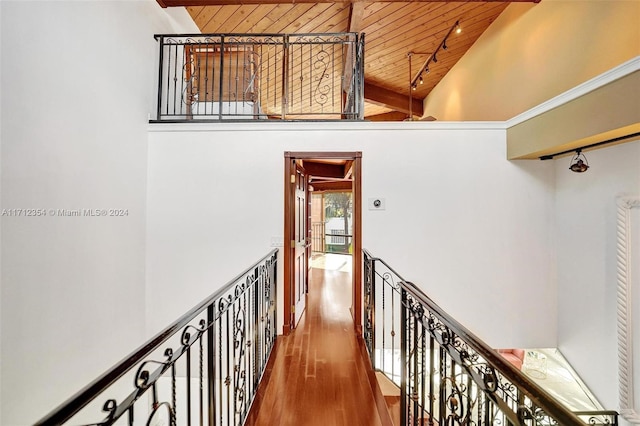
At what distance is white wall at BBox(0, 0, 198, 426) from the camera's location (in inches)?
76.4

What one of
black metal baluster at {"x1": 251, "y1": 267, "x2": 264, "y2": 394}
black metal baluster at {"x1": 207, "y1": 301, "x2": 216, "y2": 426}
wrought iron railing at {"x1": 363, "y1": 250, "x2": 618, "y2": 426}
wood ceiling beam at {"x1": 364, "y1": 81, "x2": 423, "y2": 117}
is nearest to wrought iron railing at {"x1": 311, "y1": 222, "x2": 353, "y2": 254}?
wood ceiling beam at {"x1": 364, "y1": 81, "x2": 423, "y2": 117}

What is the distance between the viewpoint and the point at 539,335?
3400 mm

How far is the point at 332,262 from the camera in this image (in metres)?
8.48

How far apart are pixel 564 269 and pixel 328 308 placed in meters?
3.03

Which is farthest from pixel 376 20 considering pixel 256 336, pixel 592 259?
pixel 256 336

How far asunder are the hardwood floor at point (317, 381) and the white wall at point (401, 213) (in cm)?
110

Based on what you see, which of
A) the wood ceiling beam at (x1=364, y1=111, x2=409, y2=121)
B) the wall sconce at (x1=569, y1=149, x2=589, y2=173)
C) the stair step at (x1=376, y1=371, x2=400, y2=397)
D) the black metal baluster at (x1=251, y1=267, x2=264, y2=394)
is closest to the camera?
the black metal baluster at (x1=251, y1=267, x2=264, y2=394)

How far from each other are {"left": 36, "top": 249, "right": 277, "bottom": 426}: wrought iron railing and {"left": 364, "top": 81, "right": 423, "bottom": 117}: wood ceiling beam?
452 cm

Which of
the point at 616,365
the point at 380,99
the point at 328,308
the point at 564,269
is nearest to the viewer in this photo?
the point at 616,365

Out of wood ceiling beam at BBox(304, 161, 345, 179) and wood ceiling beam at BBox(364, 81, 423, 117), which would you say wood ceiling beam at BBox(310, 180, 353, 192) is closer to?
wood ceiling beam at BBox(304, 161, 345, 179)

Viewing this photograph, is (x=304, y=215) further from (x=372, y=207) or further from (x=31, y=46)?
(x=31, y=46)

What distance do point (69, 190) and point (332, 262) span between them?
22.4 ft

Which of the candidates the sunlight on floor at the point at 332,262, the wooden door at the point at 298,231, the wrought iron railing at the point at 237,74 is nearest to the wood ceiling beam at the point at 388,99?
the wrought iron railing at the point at 237,74

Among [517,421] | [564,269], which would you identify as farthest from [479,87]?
[517,421]
